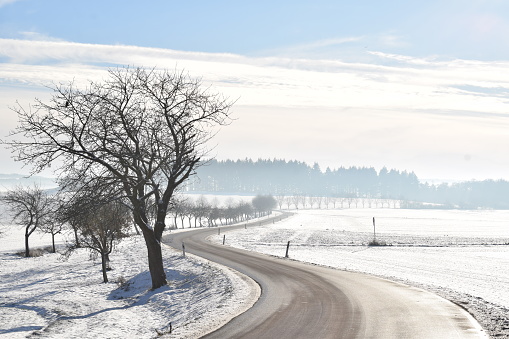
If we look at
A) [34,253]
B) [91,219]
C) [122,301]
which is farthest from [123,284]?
[34,253]

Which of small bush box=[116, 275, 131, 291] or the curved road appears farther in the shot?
small bush box=[116, 275, 131, 291]

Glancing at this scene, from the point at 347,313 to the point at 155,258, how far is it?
1291 cm

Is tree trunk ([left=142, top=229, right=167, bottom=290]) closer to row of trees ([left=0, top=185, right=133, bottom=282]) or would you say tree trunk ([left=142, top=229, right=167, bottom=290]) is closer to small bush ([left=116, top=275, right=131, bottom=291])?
row of trees ([left=0, top=185, right=133, bottom=282])

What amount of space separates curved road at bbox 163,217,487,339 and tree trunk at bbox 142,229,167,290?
5439mm

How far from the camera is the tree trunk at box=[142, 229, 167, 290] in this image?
81.1 ft

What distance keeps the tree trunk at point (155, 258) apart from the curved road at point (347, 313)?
5439 mm

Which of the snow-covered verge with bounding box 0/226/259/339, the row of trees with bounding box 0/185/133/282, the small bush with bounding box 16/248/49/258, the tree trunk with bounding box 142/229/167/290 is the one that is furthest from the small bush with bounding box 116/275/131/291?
the small bush with bounding box 16/248/49/258

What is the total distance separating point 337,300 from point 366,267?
15.8 meters

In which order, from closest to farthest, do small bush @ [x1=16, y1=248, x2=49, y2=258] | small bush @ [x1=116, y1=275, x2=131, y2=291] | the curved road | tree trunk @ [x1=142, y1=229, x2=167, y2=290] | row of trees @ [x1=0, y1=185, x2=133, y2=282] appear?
1. the curved road
2. row of trees @ [x1=0, y1=185, x2=133, y2=282]
3. tree trunk @ [x1=142, y1=229, x2=167, y2=290]
4. small bush @ [x1=116, y1=275, x2=131, y2=291]
5. small bush @ [x1=16, y1=248, x2=49, y2=258]

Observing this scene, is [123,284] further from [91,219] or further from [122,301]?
[122,301]

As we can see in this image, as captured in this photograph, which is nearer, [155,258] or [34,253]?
[155,258]

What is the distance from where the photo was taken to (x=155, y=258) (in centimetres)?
2534

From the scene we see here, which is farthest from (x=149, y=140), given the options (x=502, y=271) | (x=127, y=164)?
(x=502, y=271)

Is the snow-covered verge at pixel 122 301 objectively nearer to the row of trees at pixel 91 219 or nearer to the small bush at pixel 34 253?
the row of trees at pixel 91 219
